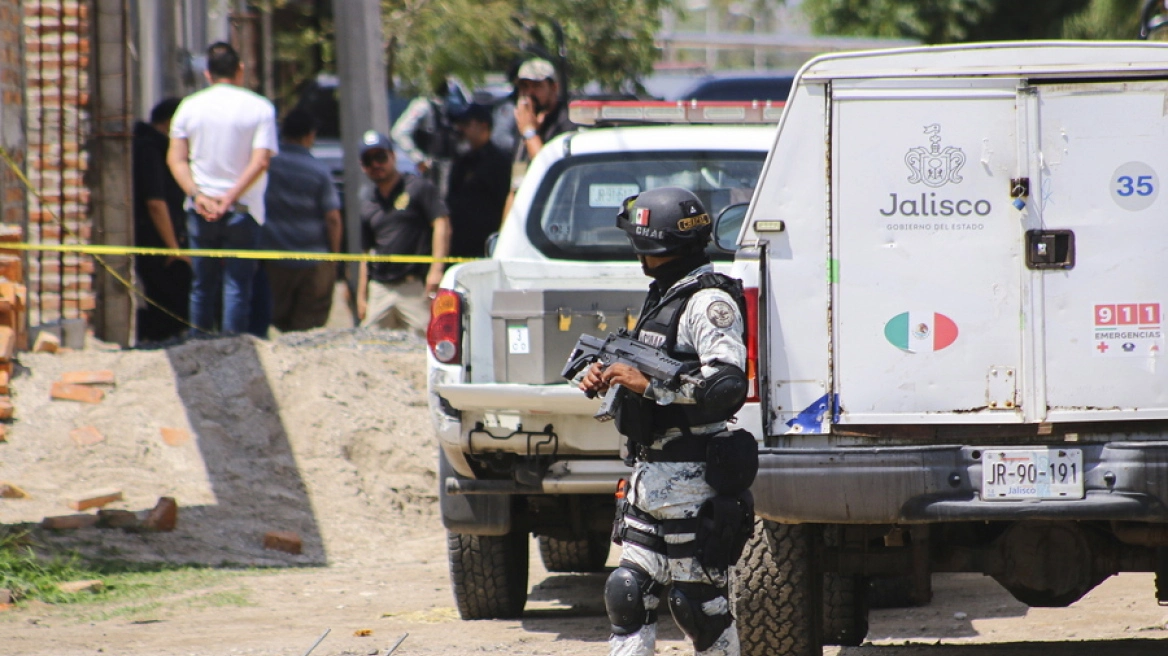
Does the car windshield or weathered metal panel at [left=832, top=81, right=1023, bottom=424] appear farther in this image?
the car windshield

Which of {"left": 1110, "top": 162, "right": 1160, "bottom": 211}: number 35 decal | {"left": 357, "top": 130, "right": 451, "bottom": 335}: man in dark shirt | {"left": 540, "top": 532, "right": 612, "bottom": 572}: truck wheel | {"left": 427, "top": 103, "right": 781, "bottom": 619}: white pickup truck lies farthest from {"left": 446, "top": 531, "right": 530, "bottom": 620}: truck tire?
{"left": 357, "top": 130, "right": 451, "bottom": 335}: man in dark shirt

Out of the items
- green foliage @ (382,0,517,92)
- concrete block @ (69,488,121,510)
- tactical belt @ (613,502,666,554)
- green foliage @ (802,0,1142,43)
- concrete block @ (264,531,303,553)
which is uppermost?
green foliage @ (802,0,1142,43)

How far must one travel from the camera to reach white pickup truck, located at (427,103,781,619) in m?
6.05

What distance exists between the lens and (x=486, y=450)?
6090 millimetres

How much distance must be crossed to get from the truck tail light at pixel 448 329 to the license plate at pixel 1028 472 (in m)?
2.17

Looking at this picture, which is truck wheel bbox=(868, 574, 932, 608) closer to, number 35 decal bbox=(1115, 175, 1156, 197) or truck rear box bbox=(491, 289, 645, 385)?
truck rear box bbox=(491, 289, 645, 385)

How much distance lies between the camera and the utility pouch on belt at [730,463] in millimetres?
4652

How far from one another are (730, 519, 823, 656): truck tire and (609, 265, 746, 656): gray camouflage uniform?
16.8 inches

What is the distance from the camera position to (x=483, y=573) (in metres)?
6.54

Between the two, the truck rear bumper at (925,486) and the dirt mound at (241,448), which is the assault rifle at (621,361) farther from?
the dirt mound at (241,448)

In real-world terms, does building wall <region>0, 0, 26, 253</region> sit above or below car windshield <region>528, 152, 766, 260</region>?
above

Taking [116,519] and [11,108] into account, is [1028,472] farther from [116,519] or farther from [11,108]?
[11,108]

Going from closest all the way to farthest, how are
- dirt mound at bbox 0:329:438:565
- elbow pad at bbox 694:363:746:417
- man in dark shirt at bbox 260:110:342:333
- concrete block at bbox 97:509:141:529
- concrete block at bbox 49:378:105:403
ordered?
elbow pad at bbox 694:363:746:417 < concrete block at bbox 97:509:141:529 < dirt mound at bbox 0:329:438:565 < concrete block at bbox 49:378:105:403 < man in dark shirt at bbox 260:110:342:333

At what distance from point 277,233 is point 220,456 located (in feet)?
10.00
